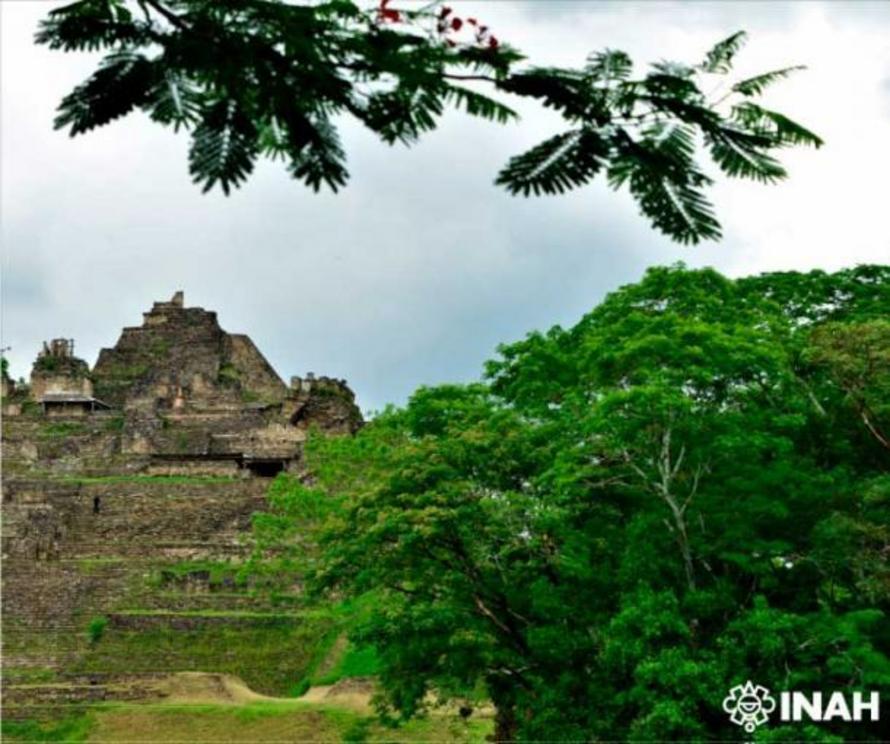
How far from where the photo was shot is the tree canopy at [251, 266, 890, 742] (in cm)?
1842

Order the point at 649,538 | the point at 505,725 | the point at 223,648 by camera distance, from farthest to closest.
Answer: the point at 223,648 < the point at 505,725 < the point at 649,538

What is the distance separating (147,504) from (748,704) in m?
24.1

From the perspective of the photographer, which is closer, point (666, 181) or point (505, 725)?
point (666, 181)

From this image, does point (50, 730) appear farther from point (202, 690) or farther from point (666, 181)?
point (666, 181)

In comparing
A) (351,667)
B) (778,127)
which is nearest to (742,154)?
(778,127)

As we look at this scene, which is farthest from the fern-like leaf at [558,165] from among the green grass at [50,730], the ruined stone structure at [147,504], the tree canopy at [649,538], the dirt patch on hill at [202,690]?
the ruined stone structure at [147,504]

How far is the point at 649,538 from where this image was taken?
66.2 feet

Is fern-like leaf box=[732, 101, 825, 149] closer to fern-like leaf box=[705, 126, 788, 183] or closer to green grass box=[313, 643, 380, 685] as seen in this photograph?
fern-like leaf box=[705, 126, 788, 183]

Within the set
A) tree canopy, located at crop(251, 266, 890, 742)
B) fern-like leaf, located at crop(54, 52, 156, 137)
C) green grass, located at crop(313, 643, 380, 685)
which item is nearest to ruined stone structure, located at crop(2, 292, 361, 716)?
green grass, located at crop(313, 643, 380, 685)

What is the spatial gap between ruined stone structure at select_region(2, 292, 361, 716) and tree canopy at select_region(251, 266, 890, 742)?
1034 centimetres

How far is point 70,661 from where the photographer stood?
106ft

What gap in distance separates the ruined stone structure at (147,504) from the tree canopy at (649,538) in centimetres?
1034

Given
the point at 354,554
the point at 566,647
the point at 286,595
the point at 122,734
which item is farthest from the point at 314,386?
the point at 566,647

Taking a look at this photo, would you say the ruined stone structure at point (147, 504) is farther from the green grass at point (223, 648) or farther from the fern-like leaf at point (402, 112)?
the fern-like leaf at point (402, 112)
